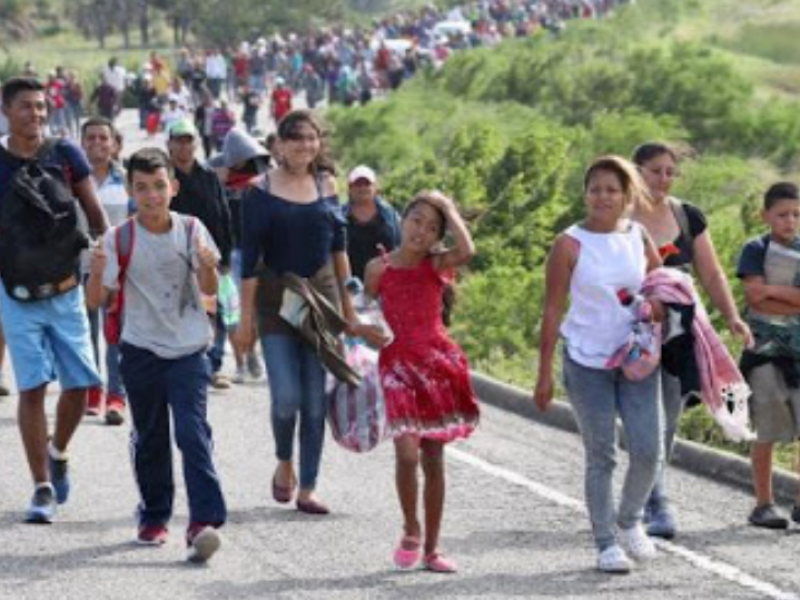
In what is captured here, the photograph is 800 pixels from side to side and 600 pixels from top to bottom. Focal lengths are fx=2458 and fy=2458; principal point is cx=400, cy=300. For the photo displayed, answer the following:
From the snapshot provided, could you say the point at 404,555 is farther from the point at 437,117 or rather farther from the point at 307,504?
the point at 437,117

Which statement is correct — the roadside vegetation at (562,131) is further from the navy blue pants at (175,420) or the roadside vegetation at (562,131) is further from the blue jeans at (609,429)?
the navy blue pants at (175,420)

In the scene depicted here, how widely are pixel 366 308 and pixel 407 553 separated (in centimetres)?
123

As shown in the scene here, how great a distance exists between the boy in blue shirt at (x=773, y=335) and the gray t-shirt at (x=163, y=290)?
2598 millimetres

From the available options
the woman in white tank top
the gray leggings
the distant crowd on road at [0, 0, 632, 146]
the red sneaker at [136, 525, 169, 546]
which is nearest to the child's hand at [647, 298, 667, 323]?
the woman in white tank top

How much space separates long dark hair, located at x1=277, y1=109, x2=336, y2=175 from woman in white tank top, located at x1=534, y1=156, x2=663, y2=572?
1538 millimetres

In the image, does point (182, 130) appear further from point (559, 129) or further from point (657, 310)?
point (559, 129)

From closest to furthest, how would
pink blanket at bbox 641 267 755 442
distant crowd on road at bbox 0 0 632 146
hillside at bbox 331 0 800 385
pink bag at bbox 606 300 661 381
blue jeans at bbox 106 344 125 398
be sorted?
pink bag at bbox 606 300 661 381, pink blanket at bbox 641 267 755 442, blue jeans at bbox 106 344 125 398, hillside at bbox 331 0 800 385, distant crowd on road at bbox 0 0 632 146

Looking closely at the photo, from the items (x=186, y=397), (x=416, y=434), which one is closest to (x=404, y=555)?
(x=416, y=434)

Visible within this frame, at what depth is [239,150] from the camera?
47.0ft

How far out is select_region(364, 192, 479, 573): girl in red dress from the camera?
9.79m

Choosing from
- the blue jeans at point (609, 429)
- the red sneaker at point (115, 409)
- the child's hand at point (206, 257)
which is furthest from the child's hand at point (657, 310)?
the red sneaker at point (115, 409)

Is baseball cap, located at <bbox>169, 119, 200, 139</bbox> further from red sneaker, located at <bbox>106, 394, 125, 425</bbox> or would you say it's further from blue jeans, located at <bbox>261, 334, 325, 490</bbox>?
blue jeans, located at <bbox>261, 334, 325, 490</bbox>

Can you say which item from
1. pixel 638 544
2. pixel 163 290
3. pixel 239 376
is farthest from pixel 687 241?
pixel 239 376

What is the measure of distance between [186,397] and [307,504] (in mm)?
1313
